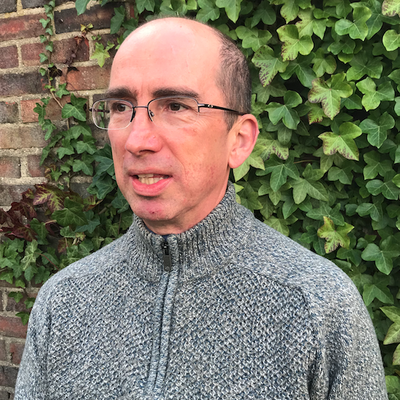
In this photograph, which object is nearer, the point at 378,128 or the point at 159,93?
the point at 159,93

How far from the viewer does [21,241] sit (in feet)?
5.97

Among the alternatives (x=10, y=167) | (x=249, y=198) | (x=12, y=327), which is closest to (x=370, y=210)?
(x=249, y=198)

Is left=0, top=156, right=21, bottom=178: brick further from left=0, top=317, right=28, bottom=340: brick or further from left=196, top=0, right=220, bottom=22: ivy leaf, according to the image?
left=196, top=0, right=220, bottom=22: ivy leaf

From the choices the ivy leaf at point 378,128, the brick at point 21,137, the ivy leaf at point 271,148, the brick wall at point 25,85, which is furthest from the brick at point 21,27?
the ivy leaf at point 378,128

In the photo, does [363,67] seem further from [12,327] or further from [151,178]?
[12,327]

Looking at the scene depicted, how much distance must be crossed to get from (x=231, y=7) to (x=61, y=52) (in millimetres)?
799

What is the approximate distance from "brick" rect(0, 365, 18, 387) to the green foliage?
1.11m

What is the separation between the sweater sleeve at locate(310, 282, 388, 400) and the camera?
0.90 meters

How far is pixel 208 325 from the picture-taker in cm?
100

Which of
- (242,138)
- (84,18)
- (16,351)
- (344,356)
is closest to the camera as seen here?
(344,356)

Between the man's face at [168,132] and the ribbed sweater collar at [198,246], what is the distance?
5 centimetres

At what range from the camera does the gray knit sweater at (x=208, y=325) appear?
0.92 m

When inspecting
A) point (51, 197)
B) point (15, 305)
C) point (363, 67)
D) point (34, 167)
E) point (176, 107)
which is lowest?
point (15, 305)

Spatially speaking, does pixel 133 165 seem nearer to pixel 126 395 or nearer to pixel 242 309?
pixel 242 309
